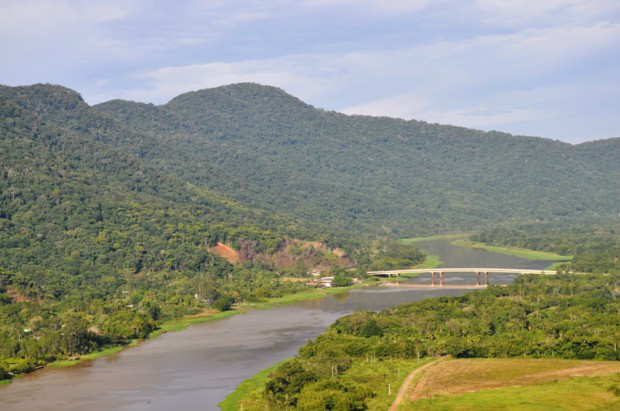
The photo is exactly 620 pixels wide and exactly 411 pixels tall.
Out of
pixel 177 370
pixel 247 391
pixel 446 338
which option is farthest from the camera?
pixel 446 338

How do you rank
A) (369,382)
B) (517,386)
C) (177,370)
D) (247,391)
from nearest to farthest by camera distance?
(517,386) → (247,391) → (369,382) → (177,370)

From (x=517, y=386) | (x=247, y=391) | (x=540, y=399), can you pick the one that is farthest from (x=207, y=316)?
(x=540, y=399)

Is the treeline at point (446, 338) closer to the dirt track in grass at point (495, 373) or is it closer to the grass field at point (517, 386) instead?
the dirt track in grass at point (495, 373)

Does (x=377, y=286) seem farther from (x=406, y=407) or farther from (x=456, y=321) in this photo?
(x=406, y=407)

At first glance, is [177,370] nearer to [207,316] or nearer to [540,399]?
[540,399]

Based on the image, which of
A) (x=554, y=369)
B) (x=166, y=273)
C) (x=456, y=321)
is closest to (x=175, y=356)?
(x=456, y=321)

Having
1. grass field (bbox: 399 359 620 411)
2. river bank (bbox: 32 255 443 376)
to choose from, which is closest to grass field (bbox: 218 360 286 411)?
grass field (bbox: 399 359 620 411)

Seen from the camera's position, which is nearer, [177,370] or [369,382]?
[369,382]
